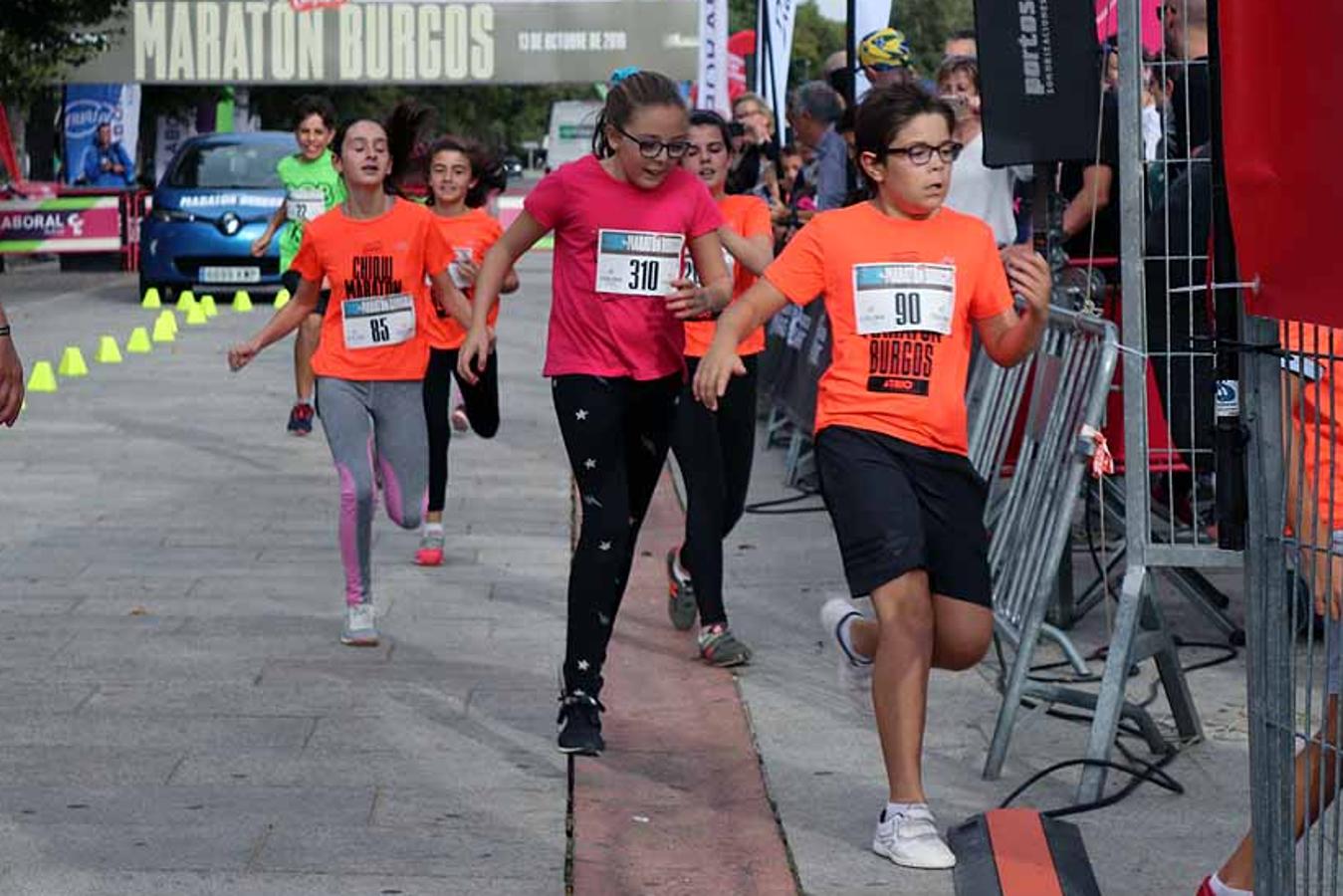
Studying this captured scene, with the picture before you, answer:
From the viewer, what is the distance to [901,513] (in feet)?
19.1

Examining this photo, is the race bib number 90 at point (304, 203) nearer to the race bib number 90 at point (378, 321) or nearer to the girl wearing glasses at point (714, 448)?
the girl wearing glasses at point (714, 448)

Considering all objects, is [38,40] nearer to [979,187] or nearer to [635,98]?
[979,187]

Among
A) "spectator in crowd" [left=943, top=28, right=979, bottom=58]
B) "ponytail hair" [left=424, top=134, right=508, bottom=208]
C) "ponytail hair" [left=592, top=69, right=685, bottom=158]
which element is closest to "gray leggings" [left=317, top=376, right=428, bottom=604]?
"ponytail hair" [left=592, top=69, right=685, bottom=158]

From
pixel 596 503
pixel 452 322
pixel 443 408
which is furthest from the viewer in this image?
pixel 452 322

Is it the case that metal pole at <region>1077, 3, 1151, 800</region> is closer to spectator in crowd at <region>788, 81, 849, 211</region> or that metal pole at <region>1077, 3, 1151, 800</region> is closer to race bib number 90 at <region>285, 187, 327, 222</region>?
spectator in crowd at <region>788, 81, 849, 211</region>

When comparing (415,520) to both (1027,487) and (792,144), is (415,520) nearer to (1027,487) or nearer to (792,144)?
(1027,487)

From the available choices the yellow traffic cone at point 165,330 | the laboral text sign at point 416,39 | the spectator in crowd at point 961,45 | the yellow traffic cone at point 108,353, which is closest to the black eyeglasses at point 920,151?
the spectator in crowd at point 961,45

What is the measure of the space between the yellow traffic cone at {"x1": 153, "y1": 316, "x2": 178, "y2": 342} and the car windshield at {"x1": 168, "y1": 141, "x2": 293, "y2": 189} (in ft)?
17.7

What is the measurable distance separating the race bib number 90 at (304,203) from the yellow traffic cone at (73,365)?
2.45 meters

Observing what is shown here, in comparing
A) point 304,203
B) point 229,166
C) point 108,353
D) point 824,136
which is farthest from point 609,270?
point 229,166

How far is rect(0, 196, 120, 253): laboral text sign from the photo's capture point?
32.3m

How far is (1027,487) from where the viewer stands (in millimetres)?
7316

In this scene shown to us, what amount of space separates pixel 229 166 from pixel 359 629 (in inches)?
794

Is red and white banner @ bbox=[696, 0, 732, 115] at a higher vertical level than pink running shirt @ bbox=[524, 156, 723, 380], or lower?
higher
